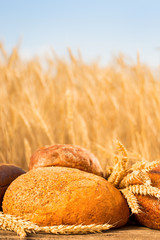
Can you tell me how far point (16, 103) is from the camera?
2.34m

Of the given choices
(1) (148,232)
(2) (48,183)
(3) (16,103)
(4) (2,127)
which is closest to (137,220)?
(1) (148,232)

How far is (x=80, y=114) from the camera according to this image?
7.93 ft

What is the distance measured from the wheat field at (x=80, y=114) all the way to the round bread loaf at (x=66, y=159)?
0.61 metres

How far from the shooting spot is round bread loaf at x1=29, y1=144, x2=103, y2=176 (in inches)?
44.2

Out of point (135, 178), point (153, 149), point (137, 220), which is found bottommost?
point (153, 149)

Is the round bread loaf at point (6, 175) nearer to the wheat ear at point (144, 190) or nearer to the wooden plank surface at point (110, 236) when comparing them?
the wooden plank surface at point (110, 236)

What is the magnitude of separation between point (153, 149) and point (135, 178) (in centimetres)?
130

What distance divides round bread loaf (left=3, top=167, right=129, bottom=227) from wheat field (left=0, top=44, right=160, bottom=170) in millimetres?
787

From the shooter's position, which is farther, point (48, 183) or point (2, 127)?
point (2, 127)

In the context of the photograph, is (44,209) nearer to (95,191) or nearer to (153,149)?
(95,191)

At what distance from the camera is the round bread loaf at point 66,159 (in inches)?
44.2

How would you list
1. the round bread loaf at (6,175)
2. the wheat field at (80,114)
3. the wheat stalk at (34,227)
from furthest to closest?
the wheat field at (80,114), the round bread loaf at (6,175), the wheat stalk at (34,227)

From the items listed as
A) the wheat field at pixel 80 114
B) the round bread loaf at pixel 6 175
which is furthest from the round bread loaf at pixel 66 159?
the wheat field at pixel 80 114

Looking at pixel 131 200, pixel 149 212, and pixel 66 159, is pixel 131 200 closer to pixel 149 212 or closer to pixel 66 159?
pixel 149 212
